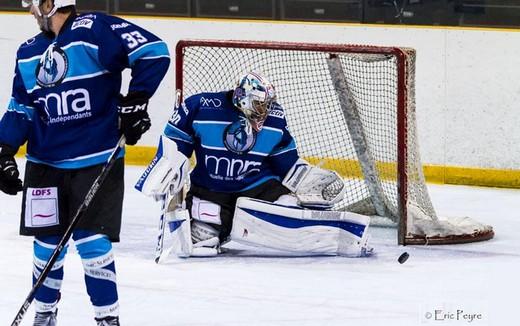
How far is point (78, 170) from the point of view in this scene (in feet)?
13.3

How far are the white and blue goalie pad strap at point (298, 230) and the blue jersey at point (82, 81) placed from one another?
4.92 feet

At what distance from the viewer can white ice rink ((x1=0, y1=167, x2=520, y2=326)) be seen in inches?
179

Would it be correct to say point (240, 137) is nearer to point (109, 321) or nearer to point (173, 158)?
point (173, 158)

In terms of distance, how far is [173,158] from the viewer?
5383mm

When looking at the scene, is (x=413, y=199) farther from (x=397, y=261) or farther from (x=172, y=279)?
(x=172, y=279)

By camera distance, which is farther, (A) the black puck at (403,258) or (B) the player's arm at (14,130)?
(A) the black puck at (403,258)

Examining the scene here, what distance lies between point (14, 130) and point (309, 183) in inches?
68.7

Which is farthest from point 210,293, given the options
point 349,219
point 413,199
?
point 413,199

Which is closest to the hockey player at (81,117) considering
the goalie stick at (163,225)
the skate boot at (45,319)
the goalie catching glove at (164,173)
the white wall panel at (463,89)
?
the skate boot at (45,319)

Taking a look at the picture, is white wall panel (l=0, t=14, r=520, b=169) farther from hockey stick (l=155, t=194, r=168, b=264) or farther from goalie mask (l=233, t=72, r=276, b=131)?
hockey stick (l=155, t=194, r=168, b=264)

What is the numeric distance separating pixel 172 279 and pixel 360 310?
31.8 inches

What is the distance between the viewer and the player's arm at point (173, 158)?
5.31 metres

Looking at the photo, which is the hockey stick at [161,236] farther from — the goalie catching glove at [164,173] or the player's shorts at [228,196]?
the player's shorts at [228,196]

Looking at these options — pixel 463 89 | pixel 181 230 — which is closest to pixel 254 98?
pixel 181 230
